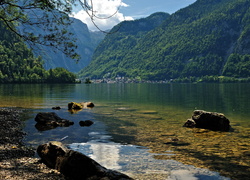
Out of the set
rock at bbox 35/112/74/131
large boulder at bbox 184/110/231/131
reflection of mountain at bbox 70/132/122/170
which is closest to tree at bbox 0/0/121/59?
reflection of mountain at bbox 70/132/122/170

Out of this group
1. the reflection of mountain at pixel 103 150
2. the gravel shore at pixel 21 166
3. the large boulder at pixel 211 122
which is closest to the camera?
the gravel shore at pixel 21 166

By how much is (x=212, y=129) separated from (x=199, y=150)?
889cm

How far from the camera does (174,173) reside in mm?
12977

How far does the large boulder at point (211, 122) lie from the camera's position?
84.1ft

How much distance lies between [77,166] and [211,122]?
64.7ft

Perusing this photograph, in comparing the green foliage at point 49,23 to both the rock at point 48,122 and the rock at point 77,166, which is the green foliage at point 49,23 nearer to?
the rock at point 77,166

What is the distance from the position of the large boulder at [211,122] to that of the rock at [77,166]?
60.5ft

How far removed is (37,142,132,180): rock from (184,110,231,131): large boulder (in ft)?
60.5

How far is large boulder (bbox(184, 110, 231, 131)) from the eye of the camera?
1009 inches

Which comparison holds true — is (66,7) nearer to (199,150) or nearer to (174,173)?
(174,173)

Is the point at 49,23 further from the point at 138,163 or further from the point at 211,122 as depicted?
the point at 211,122

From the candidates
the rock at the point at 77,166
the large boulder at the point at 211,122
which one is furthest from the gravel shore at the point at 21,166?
the large boulder at the point at 211,122

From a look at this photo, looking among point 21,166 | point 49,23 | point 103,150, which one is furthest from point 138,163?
point 49,23

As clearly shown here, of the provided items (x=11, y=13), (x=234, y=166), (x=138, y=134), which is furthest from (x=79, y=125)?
(x=234, y=166)
